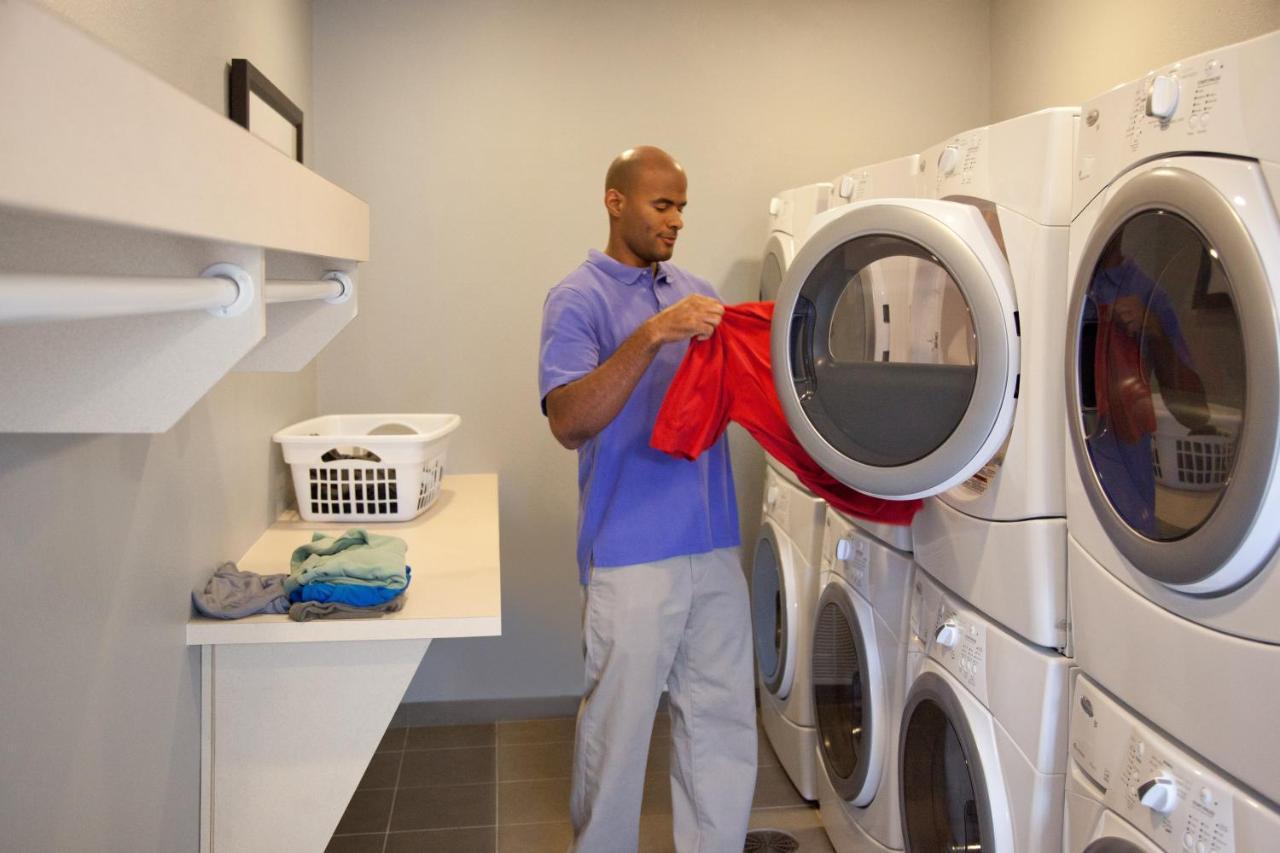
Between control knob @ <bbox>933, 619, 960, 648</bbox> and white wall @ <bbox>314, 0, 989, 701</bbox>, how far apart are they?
181 centimetres

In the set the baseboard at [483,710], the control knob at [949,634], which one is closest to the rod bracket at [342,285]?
the control knob at [949,634]

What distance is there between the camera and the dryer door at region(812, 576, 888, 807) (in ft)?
8.10

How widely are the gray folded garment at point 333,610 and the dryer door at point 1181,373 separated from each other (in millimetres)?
1308

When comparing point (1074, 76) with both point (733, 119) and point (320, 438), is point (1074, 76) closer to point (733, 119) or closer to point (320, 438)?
point (733, 119)

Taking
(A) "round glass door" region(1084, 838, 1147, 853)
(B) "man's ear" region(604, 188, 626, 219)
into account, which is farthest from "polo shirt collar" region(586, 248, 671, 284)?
(A) "round glass door" region(1084, 838, 1147, 853)

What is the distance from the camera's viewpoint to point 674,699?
2.48 meters

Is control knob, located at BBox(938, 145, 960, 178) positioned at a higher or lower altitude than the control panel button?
higher

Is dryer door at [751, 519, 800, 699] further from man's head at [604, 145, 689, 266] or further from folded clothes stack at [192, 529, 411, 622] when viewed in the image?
folded clothes stack at [192, 529, 411, 622]

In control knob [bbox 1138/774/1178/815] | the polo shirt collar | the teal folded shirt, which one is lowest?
control knob [bbox 1138/774/1178/815]

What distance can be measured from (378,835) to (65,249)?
2184 mm

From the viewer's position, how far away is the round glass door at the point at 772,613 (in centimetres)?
310

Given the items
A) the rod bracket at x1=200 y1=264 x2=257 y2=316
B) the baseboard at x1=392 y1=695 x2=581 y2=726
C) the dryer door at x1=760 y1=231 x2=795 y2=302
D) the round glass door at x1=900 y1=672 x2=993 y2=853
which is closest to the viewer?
the rod bracket at x1=200 y1=264 x2=257 y2=316

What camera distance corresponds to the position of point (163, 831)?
190cm

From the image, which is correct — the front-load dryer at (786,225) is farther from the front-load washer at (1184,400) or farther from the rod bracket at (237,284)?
the rod bracket at (237,284)
